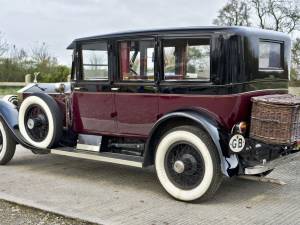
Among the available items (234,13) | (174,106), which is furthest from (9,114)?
(234,13)

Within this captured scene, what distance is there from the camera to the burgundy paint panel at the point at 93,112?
597cm

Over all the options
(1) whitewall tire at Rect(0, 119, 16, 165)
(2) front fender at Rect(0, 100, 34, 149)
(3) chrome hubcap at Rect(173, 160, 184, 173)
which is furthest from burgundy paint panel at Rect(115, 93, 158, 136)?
(1) whitewall tire at Rect(0, 119, 16, 165)

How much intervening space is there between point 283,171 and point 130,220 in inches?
120

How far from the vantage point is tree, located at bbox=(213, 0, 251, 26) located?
84.7ft

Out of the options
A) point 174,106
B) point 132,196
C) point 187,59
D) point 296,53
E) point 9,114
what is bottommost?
point 132,196

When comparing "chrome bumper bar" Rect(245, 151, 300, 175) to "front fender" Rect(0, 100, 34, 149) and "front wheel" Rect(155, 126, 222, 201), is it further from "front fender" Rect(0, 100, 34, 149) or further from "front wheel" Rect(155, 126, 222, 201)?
"front fender" Rect(0, 100, 34, 149)

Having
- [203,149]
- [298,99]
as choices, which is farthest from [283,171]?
[203,149]

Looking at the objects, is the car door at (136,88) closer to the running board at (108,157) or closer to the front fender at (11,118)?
the running board at (108,157)

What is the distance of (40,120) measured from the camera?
21.2 feet

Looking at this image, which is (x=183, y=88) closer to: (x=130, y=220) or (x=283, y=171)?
(x=130, y=220)

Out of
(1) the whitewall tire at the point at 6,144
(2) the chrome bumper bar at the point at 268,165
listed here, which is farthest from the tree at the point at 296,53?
(1) the whitewall tire at the point at 6,144

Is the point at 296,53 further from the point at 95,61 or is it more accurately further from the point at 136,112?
the point at 136,112

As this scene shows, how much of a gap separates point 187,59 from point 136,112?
2.98ft

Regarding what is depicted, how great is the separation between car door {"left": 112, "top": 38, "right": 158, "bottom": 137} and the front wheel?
481 millimetres
